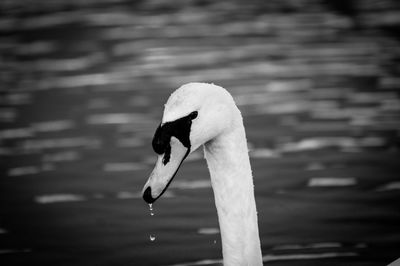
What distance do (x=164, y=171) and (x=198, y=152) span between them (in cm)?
656

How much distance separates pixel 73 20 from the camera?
897 inches

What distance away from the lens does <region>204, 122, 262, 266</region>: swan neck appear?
5.46 m

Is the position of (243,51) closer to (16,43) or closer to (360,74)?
(360,74)

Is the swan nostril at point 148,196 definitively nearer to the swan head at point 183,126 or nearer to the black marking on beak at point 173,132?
the swan head at point 183,126

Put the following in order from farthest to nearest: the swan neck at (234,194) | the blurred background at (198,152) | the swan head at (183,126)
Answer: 1. the blurred background at (198,152)
2. the swan neck at (234,194)
3. the swan head at (183,126)

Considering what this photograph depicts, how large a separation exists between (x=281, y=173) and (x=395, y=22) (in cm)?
1051

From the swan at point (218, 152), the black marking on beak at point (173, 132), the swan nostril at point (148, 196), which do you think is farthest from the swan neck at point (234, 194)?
the swan nostril at point (148, 196)

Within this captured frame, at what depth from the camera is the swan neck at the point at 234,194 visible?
5.46 meters

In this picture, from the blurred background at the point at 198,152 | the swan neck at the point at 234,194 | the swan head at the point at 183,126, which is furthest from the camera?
the blurred background at the point at 198,152

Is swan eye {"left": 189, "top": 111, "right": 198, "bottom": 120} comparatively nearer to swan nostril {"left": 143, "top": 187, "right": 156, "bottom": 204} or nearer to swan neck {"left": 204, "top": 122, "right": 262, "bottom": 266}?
swan neck {"left": 204, "top": 122, "right": 262, "bottom": 266}

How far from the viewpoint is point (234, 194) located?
18.2 ft

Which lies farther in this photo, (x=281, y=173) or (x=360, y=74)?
(x=360, y=74)

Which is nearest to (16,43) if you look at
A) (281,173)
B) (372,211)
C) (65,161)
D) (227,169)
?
(65,161)

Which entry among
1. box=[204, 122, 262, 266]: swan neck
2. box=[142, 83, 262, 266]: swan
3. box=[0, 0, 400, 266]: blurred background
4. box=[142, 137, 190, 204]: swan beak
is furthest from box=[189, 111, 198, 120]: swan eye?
box=[0, 0, 400, 266]: blurred background
